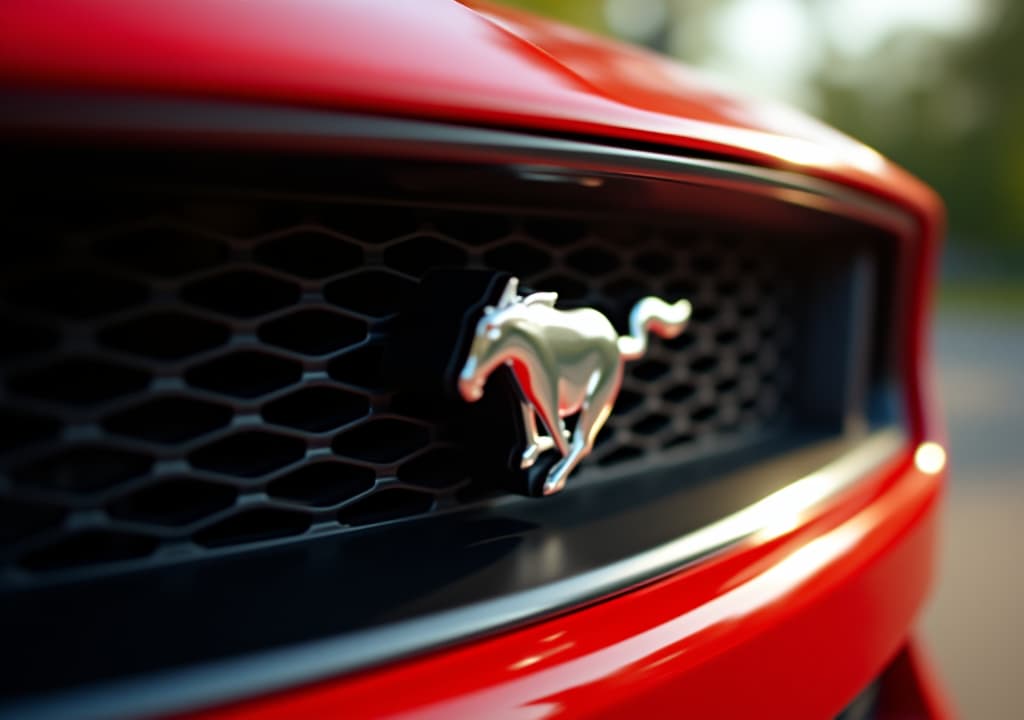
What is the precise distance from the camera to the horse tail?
846 millimetres

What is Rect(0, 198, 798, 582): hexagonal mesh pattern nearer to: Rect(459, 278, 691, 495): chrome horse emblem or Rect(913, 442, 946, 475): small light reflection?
Rect(459, 278, 691, 495): chrome horse emblem

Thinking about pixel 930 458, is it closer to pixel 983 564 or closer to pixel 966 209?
pixel 983 564

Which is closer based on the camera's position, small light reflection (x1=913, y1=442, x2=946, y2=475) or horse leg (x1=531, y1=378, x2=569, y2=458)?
horse leg (x1=531, y1=378, x2=569, y2=458)

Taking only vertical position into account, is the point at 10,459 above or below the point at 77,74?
below

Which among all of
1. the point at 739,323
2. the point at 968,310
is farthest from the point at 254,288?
the point at 968,310

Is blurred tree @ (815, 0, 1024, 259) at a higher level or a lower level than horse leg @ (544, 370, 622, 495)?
higher

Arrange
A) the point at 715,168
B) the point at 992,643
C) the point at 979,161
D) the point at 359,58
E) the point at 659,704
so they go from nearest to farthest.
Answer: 1. the point at 359,58
2. the point at 659,704
3. the point at 715,168
4. the point at 992,643
5. the point at 979,161

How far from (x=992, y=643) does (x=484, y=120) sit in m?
2.19

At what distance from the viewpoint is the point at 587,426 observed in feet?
2.50

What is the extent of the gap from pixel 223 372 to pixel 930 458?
1038 millimetres

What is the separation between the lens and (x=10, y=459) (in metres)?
0.58

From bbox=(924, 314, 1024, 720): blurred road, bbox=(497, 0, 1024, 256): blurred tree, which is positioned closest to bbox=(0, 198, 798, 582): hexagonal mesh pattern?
bbox=(924, 314, 1024, 720): blurred road

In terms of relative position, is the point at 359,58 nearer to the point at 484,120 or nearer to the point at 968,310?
the point at 484,120

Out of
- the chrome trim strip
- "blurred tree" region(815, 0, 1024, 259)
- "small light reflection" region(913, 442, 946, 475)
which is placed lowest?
the chrome trim strip
